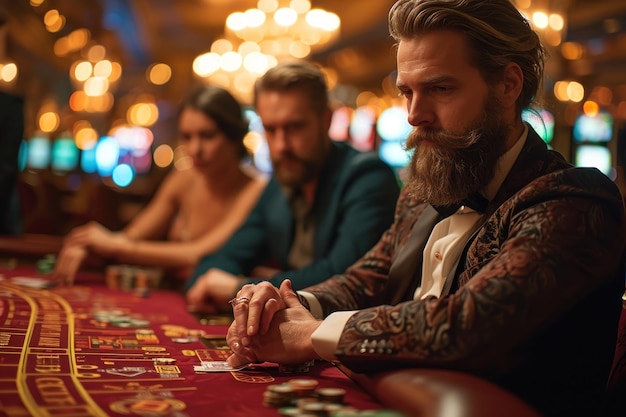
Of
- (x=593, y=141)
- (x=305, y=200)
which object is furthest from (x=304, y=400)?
(x=593, y=141)

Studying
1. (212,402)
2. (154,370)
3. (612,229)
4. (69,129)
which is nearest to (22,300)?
(154,370)

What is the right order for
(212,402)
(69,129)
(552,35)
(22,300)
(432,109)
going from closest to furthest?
(212,402), (432,109), (22,300), (552,35), (69,129)

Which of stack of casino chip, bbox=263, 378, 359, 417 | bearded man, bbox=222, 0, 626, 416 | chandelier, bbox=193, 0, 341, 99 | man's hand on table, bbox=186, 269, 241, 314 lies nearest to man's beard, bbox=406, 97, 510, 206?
bearded man, bbox=222, 0, 626, 416

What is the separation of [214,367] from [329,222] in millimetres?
1279

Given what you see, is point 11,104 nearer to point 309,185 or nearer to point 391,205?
point 309,185

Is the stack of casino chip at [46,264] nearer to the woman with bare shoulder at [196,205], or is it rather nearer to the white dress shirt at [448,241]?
the woman with bare shoulder at [196,205]

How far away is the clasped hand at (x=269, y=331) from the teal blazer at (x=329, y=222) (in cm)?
73

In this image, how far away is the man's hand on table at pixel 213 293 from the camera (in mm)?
2613

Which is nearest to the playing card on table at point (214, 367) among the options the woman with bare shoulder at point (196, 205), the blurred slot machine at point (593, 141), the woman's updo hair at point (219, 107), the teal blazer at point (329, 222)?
the teal blazer at point (329, 222)

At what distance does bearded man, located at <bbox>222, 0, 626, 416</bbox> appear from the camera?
132cm

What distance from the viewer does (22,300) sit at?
2.40 m

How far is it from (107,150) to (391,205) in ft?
49.2

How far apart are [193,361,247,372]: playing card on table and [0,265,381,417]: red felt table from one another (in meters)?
0.02

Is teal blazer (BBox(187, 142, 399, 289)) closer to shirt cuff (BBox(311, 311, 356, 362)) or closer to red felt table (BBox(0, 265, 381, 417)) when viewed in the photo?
red felt table (BBox(0, 265, 381, 417))
